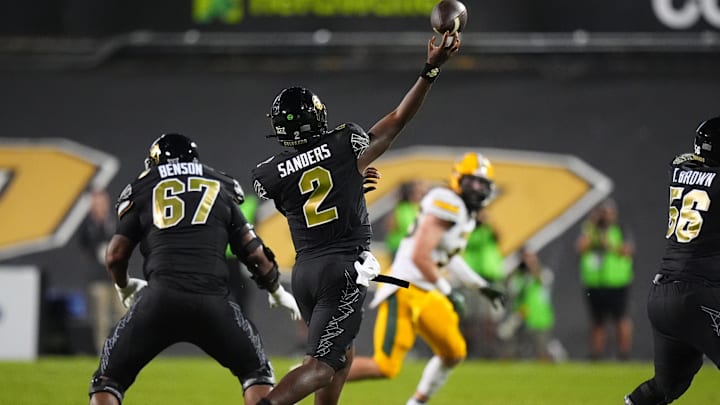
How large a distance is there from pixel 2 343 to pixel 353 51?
5.97 m

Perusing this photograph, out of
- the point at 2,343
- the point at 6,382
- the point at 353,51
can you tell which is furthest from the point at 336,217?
the point at 353,51

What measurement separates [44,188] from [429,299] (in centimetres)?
970

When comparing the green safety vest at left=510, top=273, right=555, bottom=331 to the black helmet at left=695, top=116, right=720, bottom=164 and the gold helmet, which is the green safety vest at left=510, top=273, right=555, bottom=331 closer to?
the gold helmet

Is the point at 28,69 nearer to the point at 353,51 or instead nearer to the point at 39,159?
the point at 39,159

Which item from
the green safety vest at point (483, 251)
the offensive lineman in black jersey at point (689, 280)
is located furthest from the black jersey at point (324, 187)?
the green safety vest at point (483, 251)

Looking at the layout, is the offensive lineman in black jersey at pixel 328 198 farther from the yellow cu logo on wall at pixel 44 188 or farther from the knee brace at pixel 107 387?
the yellow cu logo on wall at pixel 44 188

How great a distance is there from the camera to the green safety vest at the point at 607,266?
1653 centimetres

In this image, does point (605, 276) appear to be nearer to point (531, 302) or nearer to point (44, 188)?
point (531, 302)

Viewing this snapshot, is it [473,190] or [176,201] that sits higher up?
[176,201]

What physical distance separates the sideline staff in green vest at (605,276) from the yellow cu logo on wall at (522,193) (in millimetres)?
648

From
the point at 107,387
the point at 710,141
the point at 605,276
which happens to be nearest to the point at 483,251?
the point at 605,276

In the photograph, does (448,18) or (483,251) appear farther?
(483,251)

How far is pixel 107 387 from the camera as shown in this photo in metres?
6.39

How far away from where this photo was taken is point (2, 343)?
14703 mm
